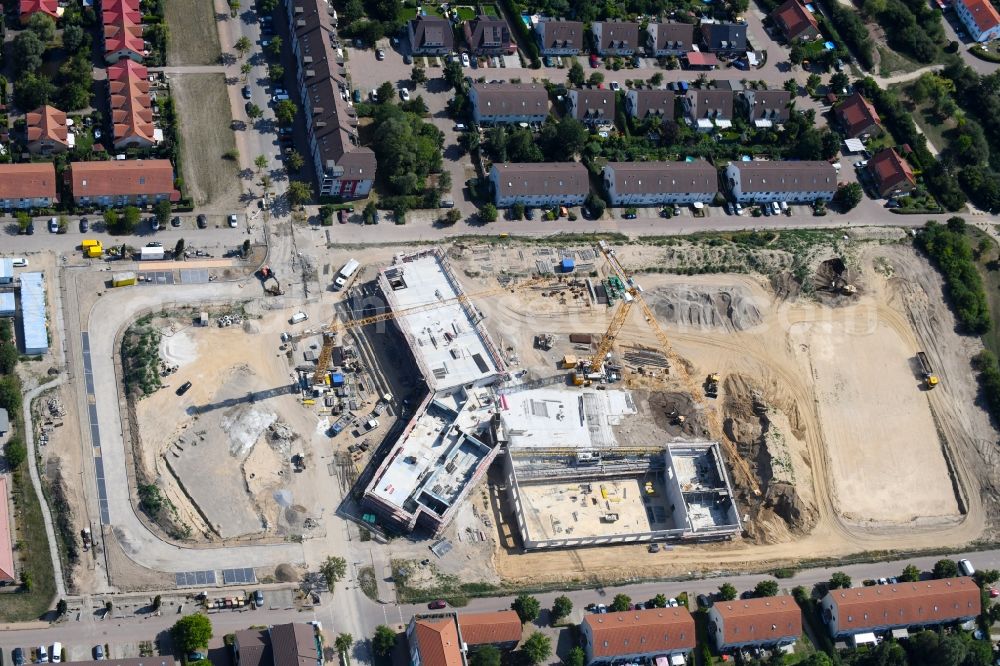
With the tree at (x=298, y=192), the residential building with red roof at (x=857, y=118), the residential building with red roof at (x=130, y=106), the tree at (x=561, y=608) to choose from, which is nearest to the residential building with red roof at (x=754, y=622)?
the tree at (x=561, y=608)

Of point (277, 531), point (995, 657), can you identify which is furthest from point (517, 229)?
point (995, 657)

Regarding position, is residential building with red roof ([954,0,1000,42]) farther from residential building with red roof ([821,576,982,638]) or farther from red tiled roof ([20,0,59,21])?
red tiled roof ([20,0,59,21])

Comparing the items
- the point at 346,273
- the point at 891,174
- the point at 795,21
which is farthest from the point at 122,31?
the point at 891,174

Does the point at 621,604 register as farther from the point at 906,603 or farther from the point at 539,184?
the point at 539,184

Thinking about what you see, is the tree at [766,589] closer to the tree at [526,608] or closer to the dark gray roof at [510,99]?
the tree at [526,608]

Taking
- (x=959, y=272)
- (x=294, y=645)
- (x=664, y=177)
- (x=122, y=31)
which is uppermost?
(x=122, y=31)

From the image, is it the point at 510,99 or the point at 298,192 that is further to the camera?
the point at 510,99
